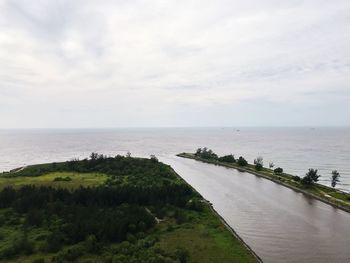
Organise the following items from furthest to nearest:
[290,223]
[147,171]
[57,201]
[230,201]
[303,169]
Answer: [303,169] < [147,171] < [230,201] < [57,201] < [290,223]

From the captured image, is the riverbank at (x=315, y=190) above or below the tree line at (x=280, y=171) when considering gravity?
below

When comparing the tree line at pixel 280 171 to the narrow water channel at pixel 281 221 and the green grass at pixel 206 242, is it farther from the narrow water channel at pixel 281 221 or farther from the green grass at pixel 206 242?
the green grass at pixel 206 242

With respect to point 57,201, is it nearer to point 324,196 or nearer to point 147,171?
point 147,171

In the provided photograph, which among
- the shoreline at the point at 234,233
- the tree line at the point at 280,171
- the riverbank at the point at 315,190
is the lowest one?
the shoreline at the point at 234,233

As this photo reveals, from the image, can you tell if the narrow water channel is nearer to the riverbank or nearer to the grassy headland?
the riverbank

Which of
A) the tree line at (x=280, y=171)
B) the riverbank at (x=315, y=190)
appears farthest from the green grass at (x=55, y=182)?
the tree line at (x=280, y=171)

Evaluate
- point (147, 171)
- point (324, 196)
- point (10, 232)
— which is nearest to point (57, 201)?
point (10, 232)
